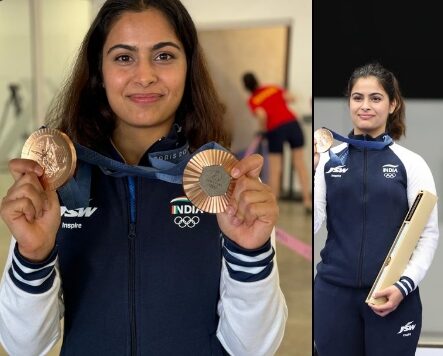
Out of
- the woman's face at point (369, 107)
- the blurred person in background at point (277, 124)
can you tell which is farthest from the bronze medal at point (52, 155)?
the blurred person in background at point (277, 124)

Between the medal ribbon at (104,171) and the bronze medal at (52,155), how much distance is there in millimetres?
60

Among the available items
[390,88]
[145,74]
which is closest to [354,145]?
[390,88]

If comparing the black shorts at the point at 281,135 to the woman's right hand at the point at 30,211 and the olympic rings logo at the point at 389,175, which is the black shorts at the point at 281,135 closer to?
the olympic rings logo at the point at 389,175

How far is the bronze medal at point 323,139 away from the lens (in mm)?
1713

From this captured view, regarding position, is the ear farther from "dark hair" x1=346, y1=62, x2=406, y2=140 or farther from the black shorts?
the black shorts

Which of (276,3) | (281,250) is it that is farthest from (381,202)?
(276,3)

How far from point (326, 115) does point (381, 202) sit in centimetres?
30

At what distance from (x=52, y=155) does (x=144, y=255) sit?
0.30 meters

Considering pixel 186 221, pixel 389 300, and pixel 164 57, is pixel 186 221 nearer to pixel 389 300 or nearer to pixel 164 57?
pixel 164 57

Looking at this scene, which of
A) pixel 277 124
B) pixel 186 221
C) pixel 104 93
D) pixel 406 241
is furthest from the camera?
pixel 277 124

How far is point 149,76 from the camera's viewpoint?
127 cm

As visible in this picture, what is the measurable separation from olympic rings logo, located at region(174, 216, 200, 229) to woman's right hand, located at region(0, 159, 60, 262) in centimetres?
29

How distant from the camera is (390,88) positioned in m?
1.71

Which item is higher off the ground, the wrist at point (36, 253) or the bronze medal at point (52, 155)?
the bronze medal at point (52, 155)
